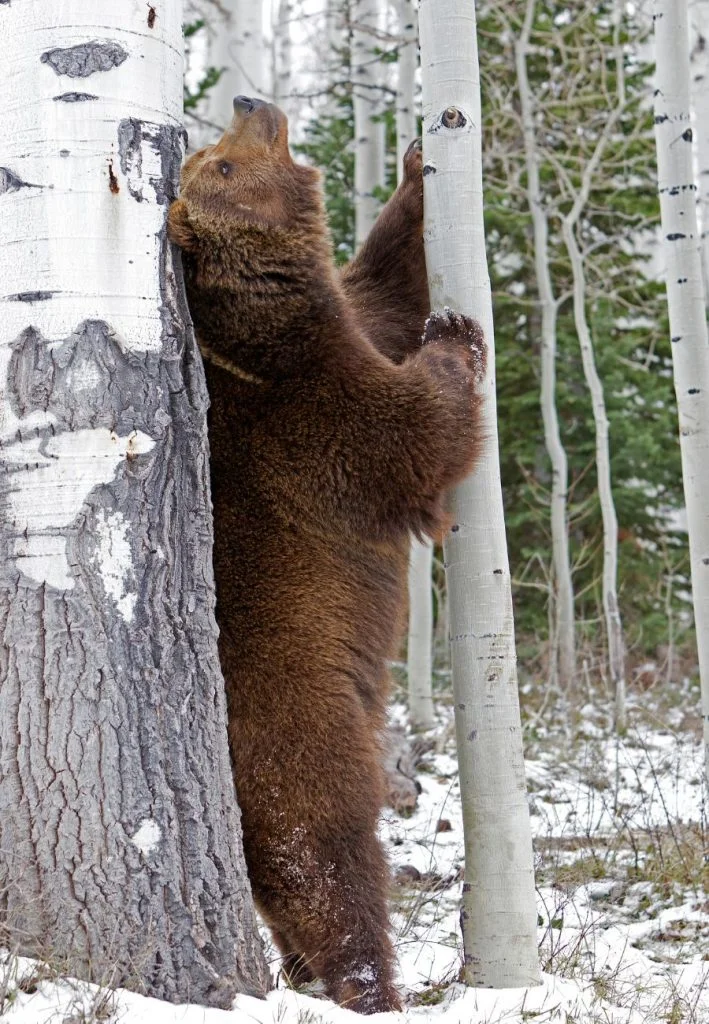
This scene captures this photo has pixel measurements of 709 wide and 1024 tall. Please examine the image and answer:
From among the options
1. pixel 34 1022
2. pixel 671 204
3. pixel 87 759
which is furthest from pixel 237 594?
pixel 671 204

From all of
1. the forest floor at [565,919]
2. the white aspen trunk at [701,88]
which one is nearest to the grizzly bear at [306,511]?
the forest floor at [565,919]

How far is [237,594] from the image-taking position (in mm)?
3279

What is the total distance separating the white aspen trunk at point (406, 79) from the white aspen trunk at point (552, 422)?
168 cm

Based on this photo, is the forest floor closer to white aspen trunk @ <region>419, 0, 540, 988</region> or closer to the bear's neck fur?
white aspen trunk @ <region>419, 0, 540, 988</region>

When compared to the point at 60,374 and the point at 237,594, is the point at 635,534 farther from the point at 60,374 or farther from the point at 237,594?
the point at 60,374

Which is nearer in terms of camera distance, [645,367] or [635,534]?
[645,367]

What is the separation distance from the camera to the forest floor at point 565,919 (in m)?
2.42

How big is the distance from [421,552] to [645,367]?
467cm

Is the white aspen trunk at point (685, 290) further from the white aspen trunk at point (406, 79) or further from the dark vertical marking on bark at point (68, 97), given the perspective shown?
the dark vertical marking on bark at point (68, 97)

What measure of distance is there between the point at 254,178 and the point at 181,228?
1.77 feet

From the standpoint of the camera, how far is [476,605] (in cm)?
324

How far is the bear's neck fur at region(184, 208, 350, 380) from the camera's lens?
3.40 metres

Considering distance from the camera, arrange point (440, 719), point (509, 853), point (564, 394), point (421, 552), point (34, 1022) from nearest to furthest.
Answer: point (34, 1022)
point (509, 853)
point (421, 552)
point (440, 719)
point (564, 394)

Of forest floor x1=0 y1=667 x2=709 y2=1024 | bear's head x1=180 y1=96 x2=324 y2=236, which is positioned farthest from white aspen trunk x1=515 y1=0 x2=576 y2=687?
bear's head x1=180 y1=96 x2=324 y2=236
